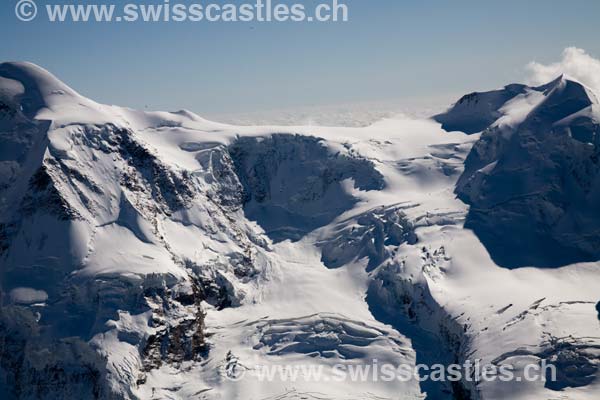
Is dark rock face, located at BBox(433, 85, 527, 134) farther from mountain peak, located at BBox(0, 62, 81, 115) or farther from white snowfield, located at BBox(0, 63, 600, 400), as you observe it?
mountain peak, located at BBox(0, 62, 81, 115)

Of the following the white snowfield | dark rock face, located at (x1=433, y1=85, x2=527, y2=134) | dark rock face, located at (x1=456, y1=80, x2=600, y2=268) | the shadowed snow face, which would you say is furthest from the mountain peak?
dark rock face, located at (x1=433, y1=85, x2=527, y2=134)

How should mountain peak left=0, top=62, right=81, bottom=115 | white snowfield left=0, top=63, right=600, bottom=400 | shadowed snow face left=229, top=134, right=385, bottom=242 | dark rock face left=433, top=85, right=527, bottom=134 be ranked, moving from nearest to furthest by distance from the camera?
white snowfield left=0, top=63, right=600, bottom=400 → mountain peak left=0, top=62, right=81, bottom=115 → shadowed snow face left=229, top=134, right=385, bottom=242 → dark rock face left=433, top=85, right=527, bottom=134

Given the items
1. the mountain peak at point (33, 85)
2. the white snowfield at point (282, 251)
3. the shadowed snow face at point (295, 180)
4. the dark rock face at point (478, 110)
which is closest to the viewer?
the white snowfield at point (282, 251)

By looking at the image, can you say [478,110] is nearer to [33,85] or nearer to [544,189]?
[544,189]

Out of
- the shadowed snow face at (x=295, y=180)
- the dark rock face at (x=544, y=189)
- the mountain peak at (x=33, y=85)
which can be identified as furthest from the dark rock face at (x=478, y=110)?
the mountain peak at (x=33, y=85)

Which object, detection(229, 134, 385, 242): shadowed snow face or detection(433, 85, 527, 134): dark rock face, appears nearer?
detection(229, 134, 385, 242): shadowed snow face

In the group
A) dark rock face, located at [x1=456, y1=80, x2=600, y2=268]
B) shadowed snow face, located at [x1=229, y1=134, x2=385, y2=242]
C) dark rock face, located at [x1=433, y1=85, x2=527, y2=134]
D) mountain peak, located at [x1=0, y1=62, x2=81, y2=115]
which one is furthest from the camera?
dark rock face, located at [x1=433, y1=85, x2=527, y2=134]

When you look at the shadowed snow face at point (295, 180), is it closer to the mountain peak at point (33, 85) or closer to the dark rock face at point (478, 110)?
the dark rock face at point (478, 110)
